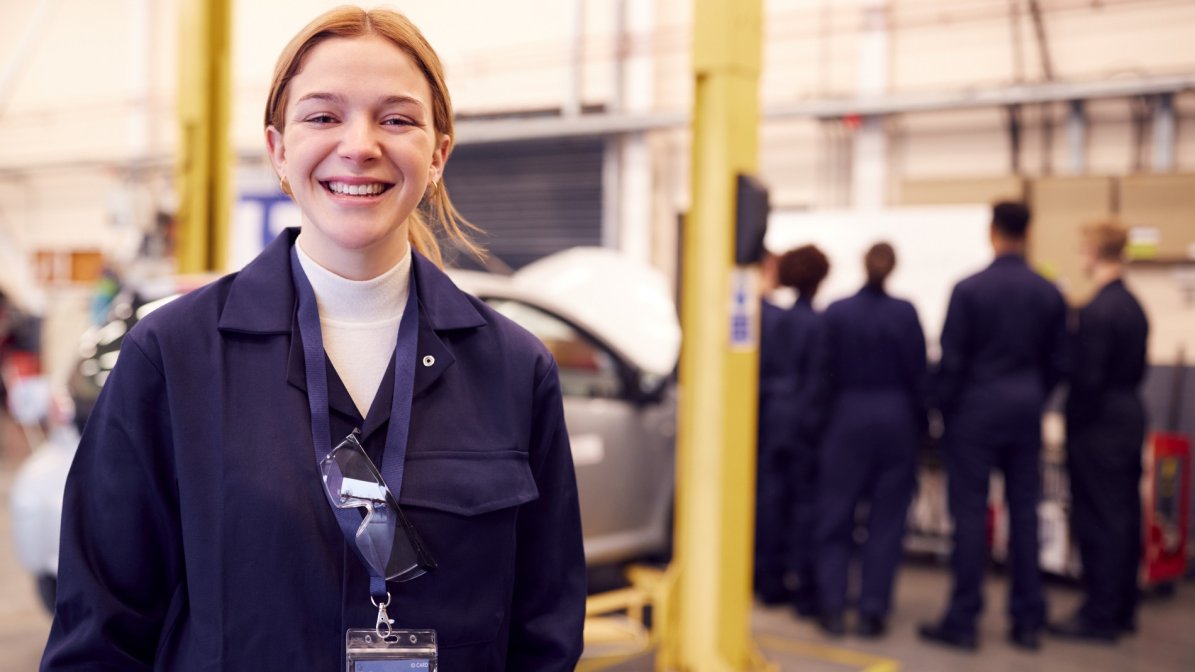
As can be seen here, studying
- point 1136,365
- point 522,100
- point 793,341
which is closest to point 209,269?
point 793,341

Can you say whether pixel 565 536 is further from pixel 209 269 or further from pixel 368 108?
pixel 209 269

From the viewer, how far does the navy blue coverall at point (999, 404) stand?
15.8ft

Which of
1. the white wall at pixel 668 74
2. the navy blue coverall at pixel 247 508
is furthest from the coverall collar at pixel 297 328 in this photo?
the white wall at pixel 668 74

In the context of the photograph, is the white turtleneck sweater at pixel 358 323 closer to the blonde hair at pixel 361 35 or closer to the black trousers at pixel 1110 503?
the blonde hair at pixel 361 35

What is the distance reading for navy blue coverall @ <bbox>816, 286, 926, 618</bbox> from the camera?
16.6 feet

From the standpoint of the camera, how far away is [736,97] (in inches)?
154

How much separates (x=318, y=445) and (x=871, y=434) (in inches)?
160

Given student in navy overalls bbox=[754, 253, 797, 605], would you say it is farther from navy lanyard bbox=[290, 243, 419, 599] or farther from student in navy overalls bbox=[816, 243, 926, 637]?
navy lanyard bbox=[290, 243, 419, 599]

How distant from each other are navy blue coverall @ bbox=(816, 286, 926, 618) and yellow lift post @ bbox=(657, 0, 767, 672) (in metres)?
1.18

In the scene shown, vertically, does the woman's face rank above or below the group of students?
above

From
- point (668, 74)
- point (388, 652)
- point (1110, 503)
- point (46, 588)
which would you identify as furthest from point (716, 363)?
point (668, 74)

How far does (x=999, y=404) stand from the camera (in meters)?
4.82

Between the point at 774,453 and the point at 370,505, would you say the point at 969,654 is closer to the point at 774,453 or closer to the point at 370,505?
the point at 774,453

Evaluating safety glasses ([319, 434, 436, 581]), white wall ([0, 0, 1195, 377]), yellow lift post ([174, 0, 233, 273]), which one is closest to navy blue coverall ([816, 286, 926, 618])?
white wall ([0, 0, 1195, 377])
